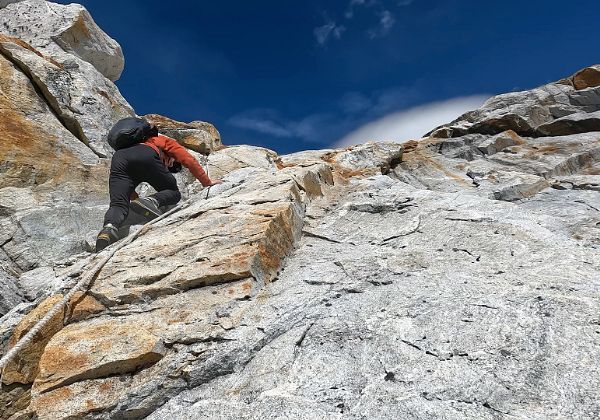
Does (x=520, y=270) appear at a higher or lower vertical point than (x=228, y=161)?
lower

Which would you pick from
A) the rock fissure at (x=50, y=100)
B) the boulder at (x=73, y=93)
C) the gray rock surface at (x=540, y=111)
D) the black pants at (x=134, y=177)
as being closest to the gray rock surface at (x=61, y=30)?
the boulder at (x=73, y=93)

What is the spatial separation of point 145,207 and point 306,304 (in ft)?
17.5

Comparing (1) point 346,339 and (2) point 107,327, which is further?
(2) point 107,327

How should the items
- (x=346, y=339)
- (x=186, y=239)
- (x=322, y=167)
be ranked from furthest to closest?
(x=322, y=167), (x=186, y=239), (x=346, y=339)

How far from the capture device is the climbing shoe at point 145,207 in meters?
9.09

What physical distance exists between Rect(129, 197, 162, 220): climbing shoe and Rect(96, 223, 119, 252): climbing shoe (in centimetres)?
94

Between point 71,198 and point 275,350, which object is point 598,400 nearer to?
point 275,350

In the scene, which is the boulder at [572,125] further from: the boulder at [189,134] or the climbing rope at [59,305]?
the climbing rope at [59,305]

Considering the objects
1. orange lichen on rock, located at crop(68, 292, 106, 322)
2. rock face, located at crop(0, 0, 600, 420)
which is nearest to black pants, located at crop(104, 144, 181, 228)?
rock face, located at crop(0, 0, 600, 420)

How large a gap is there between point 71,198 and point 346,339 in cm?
861

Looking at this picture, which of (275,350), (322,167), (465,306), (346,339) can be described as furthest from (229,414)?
(322,167)

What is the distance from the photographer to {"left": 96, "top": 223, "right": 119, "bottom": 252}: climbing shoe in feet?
26.0

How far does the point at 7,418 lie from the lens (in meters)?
4.77

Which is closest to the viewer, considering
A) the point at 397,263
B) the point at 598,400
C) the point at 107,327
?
the point at 598,400
